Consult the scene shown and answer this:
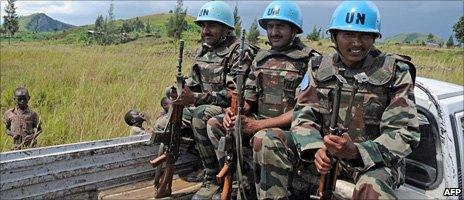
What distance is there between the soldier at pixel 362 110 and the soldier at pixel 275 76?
0.41 meters

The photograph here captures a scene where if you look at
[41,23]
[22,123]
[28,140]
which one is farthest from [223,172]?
[41,23]

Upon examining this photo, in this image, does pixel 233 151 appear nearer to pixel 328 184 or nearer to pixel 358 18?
pixel 328 184

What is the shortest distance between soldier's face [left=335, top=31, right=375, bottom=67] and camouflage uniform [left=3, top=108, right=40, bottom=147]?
368 centimetres

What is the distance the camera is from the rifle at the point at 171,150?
3225 millimetres

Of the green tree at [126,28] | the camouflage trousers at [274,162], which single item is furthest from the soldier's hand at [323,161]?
the green tree at [126,28]

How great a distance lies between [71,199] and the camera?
10.2ft

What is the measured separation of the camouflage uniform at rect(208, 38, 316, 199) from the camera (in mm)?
3395

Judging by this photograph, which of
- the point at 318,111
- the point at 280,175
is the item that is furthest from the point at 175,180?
the point at 318,111

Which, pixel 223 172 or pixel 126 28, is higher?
pixel 126 28

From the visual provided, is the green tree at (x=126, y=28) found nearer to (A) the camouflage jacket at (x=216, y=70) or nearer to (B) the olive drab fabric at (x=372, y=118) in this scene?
(A) the camouflage jacket at (x=216, y=70)

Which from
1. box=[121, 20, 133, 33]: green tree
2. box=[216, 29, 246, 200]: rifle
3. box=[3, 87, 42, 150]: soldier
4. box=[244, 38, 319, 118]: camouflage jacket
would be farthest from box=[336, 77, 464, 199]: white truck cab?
box=[121, 20, 133, 33]: green tree

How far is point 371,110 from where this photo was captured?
2662 millimetres

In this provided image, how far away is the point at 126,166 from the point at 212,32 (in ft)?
4.63

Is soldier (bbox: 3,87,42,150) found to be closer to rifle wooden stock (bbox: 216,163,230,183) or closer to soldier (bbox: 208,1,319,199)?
soldier (bbox: 208,1,319,199)
